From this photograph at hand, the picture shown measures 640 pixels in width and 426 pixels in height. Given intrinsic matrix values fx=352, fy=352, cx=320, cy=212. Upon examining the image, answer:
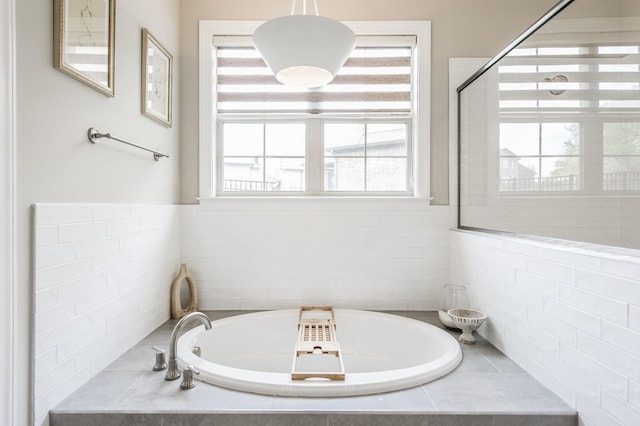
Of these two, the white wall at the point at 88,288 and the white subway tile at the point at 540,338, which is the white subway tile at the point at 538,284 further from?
the white wall at the point at 88,288

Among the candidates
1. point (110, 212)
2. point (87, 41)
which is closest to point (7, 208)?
point (110, 212)

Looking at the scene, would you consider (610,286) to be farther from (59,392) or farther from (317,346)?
(59,392)

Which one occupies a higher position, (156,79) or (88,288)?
(156,79)

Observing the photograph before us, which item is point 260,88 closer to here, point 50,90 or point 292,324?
point 50,90

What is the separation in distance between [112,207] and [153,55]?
37.5 inches

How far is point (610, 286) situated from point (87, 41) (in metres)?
2.04

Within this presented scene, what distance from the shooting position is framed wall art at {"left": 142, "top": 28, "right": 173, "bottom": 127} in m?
1.87

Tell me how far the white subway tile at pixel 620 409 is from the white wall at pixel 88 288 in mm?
Answer: 1826

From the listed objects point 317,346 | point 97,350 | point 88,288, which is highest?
point 88,288

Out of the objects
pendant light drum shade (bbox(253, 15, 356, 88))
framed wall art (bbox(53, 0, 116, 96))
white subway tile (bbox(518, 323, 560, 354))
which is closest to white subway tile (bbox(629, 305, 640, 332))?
white subway tile (bbox(518, 323, 560, 354))

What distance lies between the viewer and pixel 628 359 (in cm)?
102

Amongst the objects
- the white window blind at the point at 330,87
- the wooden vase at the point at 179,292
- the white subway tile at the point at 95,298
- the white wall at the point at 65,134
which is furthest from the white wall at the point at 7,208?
the white window blind at the point at 330,87

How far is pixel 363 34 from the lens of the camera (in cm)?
236

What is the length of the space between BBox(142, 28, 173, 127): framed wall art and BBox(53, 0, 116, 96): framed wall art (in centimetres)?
30
